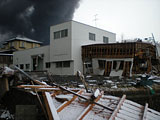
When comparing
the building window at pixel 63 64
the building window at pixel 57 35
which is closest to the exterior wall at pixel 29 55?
the building window at pixel 63 64

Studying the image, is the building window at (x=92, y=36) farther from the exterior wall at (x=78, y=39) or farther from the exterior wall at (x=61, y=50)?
the exterior wall at (x=61, y=50)

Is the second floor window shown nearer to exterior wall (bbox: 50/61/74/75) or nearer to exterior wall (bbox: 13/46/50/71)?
exterior wall (bbox: 13/46/50/71)

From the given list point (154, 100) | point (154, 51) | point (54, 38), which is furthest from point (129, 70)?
→ point (54, 38)

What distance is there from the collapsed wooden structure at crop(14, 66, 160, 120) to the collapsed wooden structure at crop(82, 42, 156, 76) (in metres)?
11.4

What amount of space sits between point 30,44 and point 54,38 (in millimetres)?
18511

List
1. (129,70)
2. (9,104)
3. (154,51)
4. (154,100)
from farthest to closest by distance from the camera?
(154,51) < (129,70) < (154,100) < (9,104)

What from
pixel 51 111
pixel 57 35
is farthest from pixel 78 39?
pixel 51 111

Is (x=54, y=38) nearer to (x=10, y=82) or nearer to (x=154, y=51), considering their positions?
(x=154, y=51)

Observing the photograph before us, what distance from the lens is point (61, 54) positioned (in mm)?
18750

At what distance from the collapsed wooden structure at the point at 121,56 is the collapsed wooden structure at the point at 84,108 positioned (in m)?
11.4

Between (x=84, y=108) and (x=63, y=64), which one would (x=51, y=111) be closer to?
(x=84, y=108)

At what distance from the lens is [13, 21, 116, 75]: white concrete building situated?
17.9 metres

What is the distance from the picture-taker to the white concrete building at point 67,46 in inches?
706

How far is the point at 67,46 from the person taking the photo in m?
18.2
